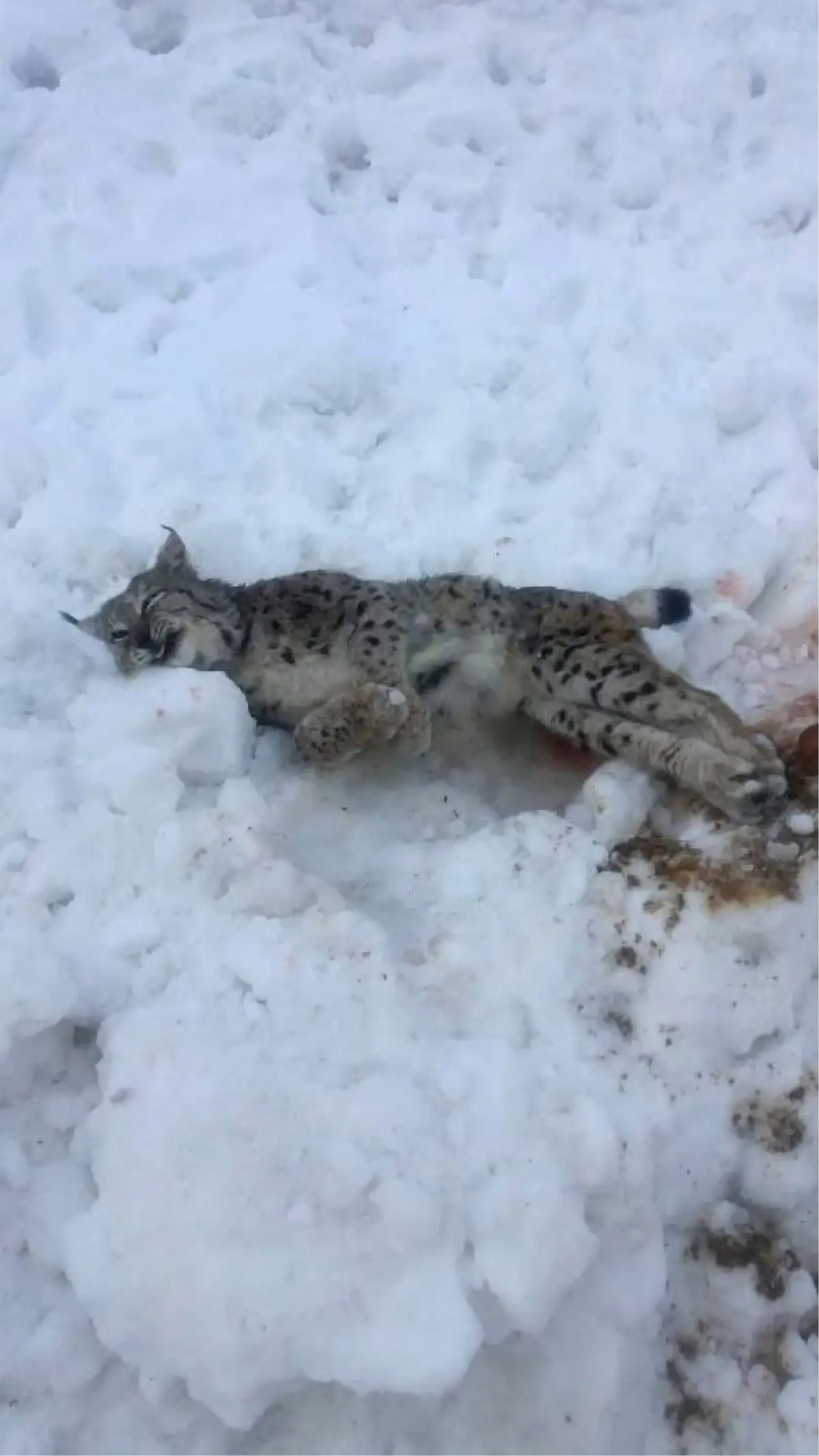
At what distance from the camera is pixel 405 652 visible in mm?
4492

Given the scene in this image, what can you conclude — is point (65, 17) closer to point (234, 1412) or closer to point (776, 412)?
point (776, 412)

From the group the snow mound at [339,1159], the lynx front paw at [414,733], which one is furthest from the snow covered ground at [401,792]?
the lynx front paw at [414,733]

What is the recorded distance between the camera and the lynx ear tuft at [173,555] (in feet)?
15.3

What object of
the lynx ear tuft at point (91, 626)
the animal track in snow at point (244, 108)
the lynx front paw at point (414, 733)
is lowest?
the lynx ear tuft at point (91, 626)

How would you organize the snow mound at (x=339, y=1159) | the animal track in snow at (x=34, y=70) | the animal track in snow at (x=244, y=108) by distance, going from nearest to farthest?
the snow mound at (x=339, y=1159) < the animal track in snow at (x=244, y=108) < the animal track in snow at (x=34, y=70)

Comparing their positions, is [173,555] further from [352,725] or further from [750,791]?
[750,791]

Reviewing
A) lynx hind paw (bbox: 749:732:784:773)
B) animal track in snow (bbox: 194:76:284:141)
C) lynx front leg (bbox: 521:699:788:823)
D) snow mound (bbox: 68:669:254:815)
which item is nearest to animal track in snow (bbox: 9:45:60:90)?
animal track in snow (bbox: 194:76:284:141)

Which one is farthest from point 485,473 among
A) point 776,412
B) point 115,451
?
point 115,451

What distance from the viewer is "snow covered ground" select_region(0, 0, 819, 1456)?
112 inches

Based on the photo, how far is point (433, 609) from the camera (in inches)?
181

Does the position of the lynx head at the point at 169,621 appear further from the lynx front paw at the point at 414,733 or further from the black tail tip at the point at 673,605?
the black tail tip at the point at 673,605

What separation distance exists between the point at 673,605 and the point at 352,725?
1.26m

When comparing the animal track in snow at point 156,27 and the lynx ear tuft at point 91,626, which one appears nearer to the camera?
the lynx ear tuft at point 91,626

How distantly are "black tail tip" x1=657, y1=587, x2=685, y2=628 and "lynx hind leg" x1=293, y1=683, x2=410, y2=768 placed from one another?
40.3 inches
